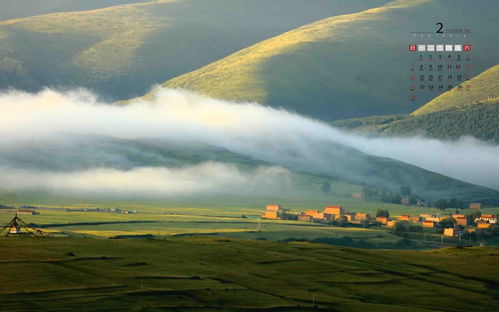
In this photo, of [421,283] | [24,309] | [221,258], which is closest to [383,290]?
[421,283]

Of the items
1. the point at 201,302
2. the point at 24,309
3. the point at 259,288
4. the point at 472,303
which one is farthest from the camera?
the point at 472,303

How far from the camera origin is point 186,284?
163750mm

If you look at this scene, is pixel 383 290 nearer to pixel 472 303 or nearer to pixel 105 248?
pixel 472 303

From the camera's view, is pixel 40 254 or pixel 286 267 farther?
pixel 286 267

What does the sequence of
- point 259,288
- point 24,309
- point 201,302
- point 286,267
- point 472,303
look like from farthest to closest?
point 286,267 < point 472,303 < point 259,288 < point 201,302 < point 24,309

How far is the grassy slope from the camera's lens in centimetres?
14788

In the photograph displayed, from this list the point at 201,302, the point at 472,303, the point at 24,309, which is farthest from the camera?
the point at 472,303

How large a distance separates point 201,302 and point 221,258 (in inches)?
1721

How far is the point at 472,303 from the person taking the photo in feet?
598

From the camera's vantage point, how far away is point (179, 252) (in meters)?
198

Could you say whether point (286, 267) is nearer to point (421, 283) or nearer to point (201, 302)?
point (421, 283)

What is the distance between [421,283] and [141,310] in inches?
2773

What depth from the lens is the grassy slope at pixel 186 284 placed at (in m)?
148

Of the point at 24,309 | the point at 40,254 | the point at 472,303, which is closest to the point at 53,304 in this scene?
the point at 24,309
